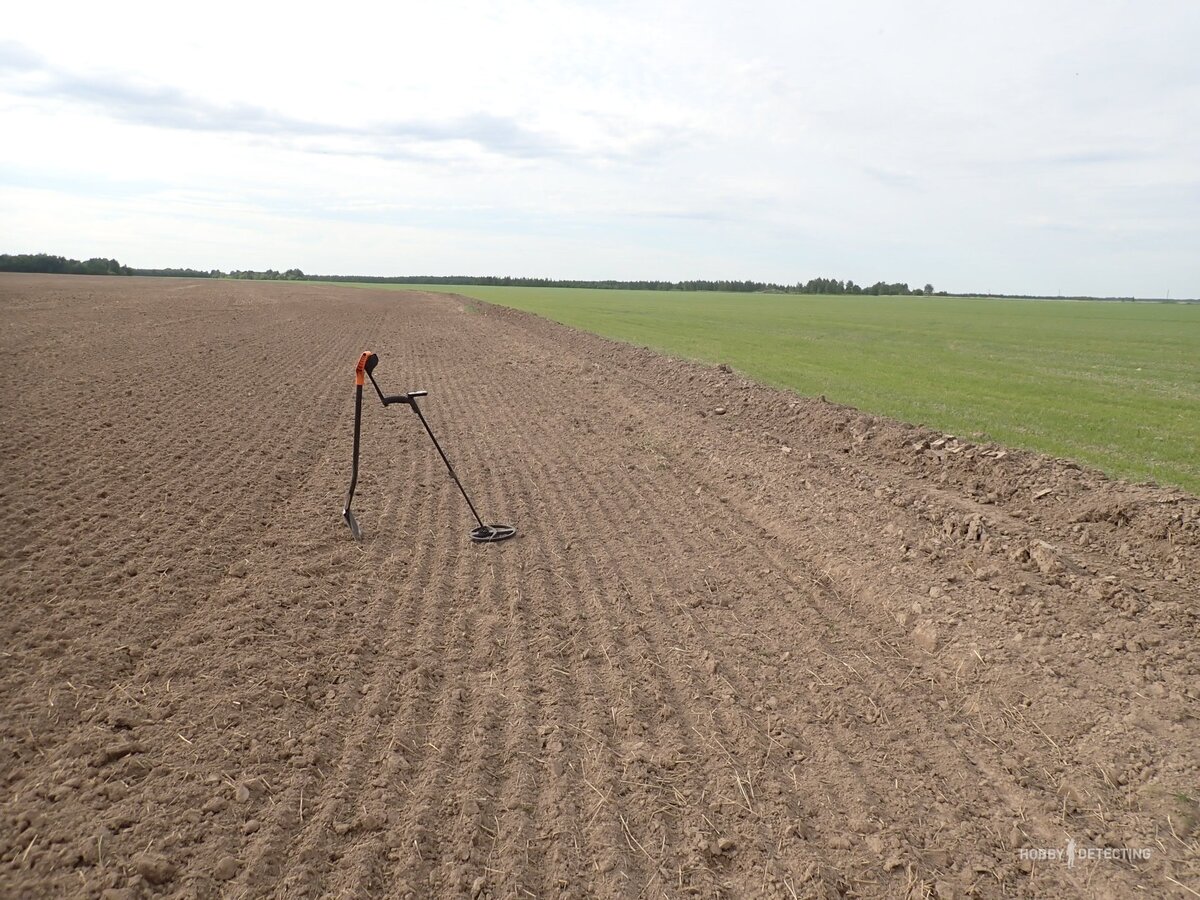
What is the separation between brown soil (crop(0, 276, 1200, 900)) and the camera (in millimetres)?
3324

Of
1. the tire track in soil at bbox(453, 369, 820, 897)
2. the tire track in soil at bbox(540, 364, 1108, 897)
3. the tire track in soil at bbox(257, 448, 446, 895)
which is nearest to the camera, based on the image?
the tire track in soil at bbox(257, 448, 446, 895)

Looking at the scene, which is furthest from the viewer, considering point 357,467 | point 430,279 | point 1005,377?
point 430,279

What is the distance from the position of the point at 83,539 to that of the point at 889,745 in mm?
6832

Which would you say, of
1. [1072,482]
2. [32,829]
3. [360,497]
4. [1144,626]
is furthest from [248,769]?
[1072,482]

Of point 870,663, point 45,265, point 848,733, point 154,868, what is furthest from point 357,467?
point 45,265

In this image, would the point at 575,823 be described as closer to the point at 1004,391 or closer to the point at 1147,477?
the point at 1147,477

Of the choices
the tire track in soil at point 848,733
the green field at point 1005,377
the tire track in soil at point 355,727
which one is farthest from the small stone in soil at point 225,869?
the green field at point 1005,377

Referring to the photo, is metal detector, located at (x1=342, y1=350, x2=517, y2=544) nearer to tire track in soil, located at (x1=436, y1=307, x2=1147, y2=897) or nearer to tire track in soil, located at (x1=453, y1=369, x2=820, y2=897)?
tire track in soil, located at (x1=453, y1=369, x2=820, y2=897)

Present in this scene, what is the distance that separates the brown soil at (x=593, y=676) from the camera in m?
3.32

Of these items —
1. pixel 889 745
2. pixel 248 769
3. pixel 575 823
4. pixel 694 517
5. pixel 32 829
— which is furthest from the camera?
pixel 694 517

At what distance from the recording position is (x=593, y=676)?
4836 mm

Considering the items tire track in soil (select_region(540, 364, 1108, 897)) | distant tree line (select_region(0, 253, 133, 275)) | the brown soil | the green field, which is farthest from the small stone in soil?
distant tree line (select_region(0, 253, 133, 275))

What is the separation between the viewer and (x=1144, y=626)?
530 cm

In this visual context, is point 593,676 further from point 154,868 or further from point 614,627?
point 154,868
